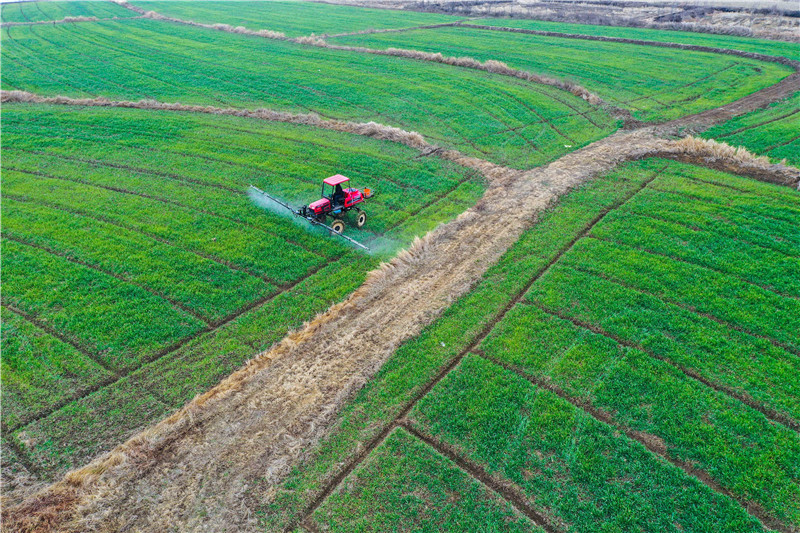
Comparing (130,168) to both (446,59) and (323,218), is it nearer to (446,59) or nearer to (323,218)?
(323,218)

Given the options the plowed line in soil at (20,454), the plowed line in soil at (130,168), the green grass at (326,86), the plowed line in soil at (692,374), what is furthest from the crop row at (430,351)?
the plowed line in soil at (130,168)

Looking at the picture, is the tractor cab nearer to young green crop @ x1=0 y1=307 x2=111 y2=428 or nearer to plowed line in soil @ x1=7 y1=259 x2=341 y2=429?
plowed line in soil @ x1=7 y1=259 x2=341 y2=429

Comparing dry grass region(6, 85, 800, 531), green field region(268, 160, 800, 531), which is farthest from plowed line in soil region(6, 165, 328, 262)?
green field region(268, 160, 800, 531)

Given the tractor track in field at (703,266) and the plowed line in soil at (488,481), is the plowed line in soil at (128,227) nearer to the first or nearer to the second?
the plowed line in soil at (488,481)

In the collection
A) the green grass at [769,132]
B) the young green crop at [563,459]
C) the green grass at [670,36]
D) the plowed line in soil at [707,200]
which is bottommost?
the young green crop at [563,459]

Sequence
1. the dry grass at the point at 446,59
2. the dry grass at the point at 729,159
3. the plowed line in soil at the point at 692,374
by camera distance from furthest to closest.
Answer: the dry grass at the point at 446,59
the dry grass at the point at 729,159
the plowed line in soil at the point at 692,374
